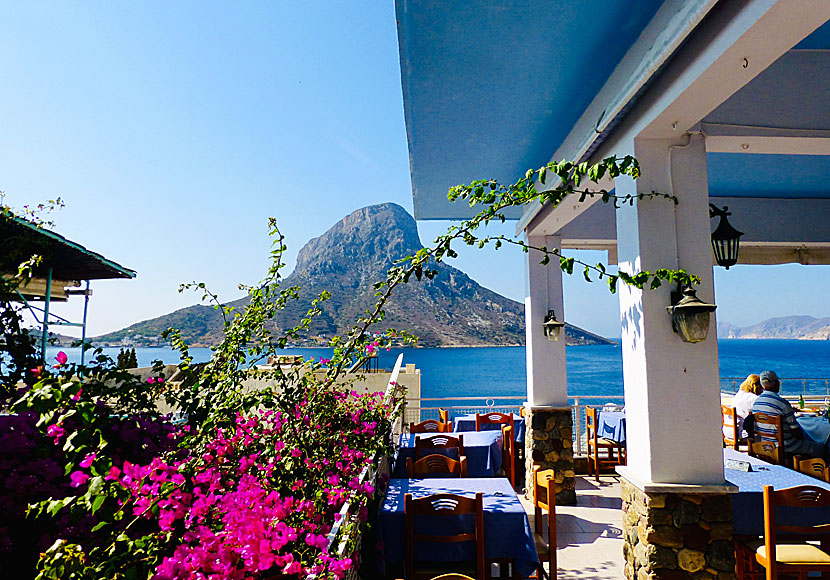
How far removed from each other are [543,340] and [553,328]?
0.21 metres

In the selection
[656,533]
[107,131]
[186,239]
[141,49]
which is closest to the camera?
[656,533]

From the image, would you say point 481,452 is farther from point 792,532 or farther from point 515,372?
point 515,372

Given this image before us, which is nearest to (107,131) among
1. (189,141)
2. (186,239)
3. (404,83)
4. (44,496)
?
(189,141)

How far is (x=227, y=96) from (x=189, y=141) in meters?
1.49

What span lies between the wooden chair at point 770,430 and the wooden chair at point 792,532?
7.18 ft

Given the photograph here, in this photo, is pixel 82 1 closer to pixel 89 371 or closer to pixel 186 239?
pixel 89 371

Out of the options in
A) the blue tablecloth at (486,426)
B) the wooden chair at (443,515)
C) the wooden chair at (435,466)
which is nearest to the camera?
the wooden chair at (443,515)

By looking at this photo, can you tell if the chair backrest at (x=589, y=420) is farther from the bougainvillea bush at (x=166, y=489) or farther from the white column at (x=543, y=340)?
the bougainvillea bush at (x=166, y=489)

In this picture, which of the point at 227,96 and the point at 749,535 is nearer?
the point at 749,535

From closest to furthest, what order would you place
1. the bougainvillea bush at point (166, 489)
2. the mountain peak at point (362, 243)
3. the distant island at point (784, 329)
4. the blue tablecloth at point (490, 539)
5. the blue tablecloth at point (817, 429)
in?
the bougainvillea bush at point (166, 489)
the blue tablecloth at point (490, 539)
the blue tablecloth at point (817, 429)
the mountain peak at point (362, 243)
the distant island at point (784, 329)

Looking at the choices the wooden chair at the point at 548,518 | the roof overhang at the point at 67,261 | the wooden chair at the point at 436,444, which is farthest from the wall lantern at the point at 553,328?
the roof overhang at the point at 67,261

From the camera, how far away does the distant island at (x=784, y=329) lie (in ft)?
432

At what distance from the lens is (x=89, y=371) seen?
1872 mm

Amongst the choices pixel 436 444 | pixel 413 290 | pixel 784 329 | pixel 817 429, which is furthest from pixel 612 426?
pixel 784 329
